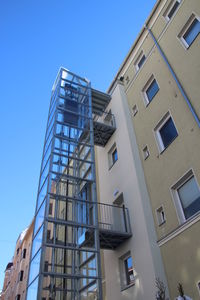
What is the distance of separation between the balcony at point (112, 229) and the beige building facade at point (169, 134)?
0.36 m

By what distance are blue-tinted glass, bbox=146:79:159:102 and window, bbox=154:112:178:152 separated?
5.85ft

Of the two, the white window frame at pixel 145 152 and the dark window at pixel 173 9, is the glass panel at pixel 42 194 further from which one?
the dark window at pixel 173 9

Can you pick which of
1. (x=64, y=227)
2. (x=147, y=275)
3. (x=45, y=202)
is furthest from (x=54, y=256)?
(x=147, y=275)

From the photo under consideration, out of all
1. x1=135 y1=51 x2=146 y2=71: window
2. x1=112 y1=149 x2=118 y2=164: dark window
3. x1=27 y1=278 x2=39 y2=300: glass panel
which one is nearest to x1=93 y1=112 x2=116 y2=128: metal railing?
x1=112 y1=149 x2=118 y2=164: dark window

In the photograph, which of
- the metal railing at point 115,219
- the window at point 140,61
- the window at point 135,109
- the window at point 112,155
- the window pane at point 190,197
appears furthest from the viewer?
the window at point 112,155

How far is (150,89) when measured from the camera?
12.6 meters

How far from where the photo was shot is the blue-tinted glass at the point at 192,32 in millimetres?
10431

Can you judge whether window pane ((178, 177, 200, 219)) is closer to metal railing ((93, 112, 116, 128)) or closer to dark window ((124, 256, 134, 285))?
dark window ((124, 256, 134, 285))

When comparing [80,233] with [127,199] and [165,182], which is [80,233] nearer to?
[127,199]

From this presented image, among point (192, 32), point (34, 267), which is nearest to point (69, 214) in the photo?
point (34, 267)

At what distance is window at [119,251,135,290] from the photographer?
393 inches

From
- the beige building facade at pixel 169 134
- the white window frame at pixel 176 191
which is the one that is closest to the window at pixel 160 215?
the beige building facade at pixel 169 134

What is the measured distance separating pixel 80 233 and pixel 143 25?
10.6m

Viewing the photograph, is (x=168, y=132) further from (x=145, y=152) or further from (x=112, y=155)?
(x=112, y=155)
